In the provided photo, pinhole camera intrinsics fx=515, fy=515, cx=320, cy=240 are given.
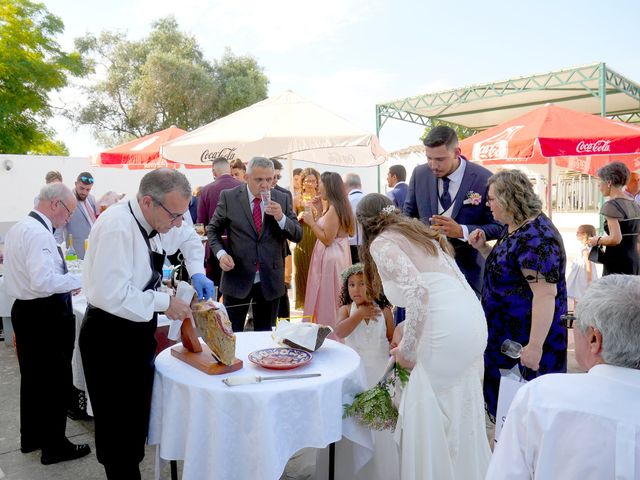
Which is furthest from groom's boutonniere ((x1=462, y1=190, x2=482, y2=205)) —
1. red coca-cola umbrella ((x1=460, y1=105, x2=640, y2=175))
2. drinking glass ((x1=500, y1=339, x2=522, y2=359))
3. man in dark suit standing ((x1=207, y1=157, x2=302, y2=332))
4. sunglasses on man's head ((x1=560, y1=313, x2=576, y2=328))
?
red coca-cola umbrella ((x1=460, y1=105, x2=640, y2=175))


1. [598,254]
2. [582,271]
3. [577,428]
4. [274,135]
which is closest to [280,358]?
[577,428]

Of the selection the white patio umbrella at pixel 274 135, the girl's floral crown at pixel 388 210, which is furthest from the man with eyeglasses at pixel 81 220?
the girl's floral crown at pixel 388 210

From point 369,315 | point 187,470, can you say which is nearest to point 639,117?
point 369,315

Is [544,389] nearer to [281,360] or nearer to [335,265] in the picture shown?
[281,360]

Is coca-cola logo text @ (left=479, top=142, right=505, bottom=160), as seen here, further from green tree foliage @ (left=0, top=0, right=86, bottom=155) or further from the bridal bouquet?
green tree foliage @ (left=0, top=0, right=86, bottom=155)

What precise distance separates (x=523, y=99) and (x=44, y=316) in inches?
639

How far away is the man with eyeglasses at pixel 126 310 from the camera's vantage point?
2.17 meters

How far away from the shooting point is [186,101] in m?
28.1

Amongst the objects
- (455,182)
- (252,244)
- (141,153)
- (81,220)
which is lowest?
(252,244)

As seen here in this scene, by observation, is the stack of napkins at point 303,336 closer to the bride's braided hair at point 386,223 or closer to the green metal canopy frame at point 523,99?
the bride's braided hair at point 386,223

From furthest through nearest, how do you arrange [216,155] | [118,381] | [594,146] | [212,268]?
[594,146] < [212,268] < [216,155] < [118,381]

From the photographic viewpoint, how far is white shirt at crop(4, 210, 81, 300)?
303 centimetres

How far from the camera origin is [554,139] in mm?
5895

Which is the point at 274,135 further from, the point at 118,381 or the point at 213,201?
the point at 118,381
